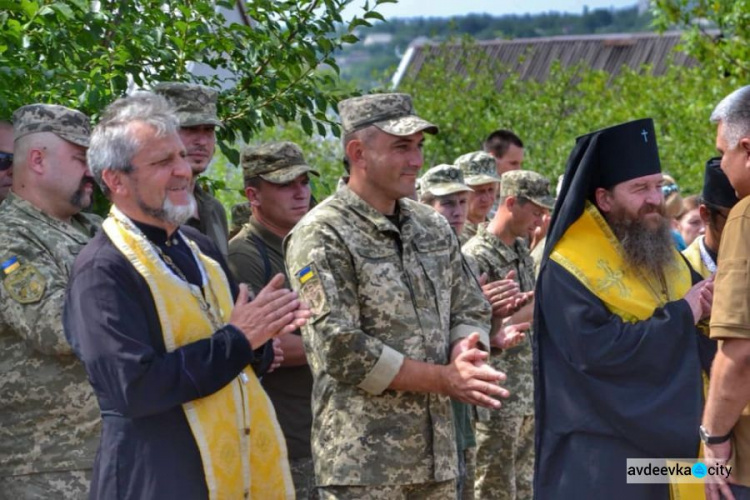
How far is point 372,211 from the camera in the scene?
6.11 metres

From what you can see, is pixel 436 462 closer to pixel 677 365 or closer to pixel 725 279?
pixel 677 365

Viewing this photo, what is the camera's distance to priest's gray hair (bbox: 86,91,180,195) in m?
5.06

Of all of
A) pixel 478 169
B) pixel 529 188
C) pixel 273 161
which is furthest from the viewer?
pixel 478 169

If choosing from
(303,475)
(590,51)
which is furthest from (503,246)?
(590,51)

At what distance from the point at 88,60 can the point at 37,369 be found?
210 cm

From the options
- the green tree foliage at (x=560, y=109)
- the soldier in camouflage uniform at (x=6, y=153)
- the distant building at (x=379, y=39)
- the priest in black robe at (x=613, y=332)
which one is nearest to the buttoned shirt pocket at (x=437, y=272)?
the priest in black robe at (x=613, y=332)

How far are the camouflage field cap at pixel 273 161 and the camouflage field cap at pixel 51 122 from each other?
1.61 metres

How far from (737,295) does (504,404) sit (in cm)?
386

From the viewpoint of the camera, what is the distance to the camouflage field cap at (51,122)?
6.09m

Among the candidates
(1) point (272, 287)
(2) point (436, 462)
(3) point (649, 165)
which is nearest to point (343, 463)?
(2) point (436, 462)

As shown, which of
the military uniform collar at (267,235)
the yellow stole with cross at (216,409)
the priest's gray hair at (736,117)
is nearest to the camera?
the yellow stole with cross at (216,409)

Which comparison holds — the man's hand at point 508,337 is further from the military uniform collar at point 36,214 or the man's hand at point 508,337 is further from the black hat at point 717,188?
the military uniform collar at point 36,214

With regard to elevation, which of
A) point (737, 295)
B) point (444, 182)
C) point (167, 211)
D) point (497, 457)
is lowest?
point (497, 457)

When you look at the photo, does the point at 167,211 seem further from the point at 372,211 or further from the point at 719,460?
the point at 719,460
